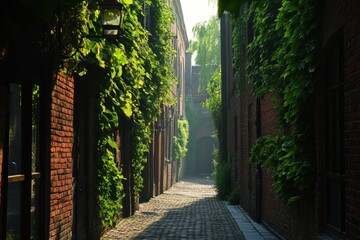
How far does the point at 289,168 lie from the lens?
6805 mm

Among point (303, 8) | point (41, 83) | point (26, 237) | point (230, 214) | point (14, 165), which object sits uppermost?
point (303, 8)

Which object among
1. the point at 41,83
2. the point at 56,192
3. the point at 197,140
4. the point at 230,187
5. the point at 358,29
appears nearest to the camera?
the point at 358,29

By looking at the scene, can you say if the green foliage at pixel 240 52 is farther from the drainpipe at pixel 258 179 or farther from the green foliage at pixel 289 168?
the green foliage at pixel 289 168

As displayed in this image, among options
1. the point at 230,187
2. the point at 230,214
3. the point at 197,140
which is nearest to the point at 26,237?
the point at 230,214

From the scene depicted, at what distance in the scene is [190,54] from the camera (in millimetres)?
45250

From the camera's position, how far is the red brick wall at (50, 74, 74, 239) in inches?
232

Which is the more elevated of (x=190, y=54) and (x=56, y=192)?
(x=190, y=54)

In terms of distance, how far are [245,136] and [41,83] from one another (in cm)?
941

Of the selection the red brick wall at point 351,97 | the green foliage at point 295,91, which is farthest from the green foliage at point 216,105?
the red brick wall at point 351,97

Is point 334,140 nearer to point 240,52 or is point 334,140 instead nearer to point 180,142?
point 240,52

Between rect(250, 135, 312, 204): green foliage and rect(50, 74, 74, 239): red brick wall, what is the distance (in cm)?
283

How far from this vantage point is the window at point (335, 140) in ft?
17.5

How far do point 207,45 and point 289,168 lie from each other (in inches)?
1278

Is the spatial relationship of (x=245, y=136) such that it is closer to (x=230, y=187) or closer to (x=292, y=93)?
(x=230, y=187)
